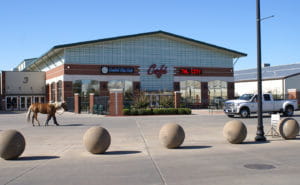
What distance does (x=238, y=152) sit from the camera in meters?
11.2

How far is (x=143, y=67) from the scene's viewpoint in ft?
164

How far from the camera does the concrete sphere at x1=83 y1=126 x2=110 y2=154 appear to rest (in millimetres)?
10922

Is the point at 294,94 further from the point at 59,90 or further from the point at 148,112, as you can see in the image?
the point at 59,90

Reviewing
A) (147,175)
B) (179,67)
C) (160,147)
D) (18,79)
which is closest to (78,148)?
(160,147)

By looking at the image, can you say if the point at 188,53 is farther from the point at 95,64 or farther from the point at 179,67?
the point at 95,64

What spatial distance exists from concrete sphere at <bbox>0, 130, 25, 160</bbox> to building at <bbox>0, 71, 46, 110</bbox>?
45.2 metres

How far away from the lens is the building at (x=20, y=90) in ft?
176

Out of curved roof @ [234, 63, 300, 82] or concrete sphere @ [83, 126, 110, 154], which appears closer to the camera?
concrete sphere @ [83, 126, 110, 154]

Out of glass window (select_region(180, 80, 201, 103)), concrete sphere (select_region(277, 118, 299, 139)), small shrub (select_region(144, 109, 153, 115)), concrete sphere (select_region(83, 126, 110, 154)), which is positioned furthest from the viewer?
glass window (select_region(180, 80, 201, 103))

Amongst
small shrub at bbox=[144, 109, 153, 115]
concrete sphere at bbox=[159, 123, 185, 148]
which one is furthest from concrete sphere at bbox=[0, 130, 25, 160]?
small shrub at bbox=[144, 109, 153, 115]

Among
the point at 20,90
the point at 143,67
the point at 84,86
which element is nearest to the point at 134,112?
the point at 84,86

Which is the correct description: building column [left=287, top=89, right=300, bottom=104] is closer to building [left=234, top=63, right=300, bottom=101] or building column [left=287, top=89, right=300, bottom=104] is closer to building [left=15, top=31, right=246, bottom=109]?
building [left=234, top=63, right=300, bottom=101]

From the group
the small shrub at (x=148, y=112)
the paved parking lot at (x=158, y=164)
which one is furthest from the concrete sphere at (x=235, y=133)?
the small shrub at (x=148, y=112)

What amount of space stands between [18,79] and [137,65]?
19.2m
